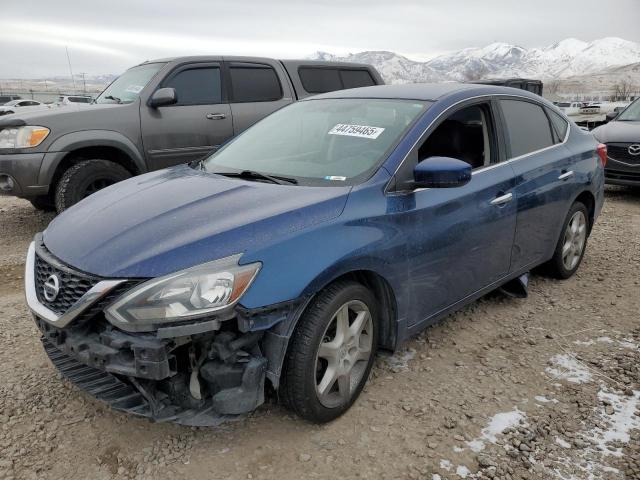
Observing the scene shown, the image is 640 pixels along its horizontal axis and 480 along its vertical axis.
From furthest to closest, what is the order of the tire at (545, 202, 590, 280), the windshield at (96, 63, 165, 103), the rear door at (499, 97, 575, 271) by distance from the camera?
the windshield at (96, 63, 165, 103)
the tire at (545, 202, 590, 280)
the rear door at (499, 97, 575, 271)

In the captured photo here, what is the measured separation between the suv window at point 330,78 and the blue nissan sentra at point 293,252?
12.4ft

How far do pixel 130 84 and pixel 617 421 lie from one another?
6.04 m

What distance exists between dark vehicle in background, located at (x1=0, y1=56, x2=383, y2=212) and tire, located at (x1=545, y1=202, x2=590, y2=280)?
394 cm

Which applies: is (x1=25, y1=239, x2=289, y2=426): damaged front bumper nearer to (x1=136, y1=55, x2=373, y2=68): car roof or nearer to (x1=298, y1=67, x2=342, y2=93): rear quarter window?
(x1=136, y1=55, x2=373, y2=68): car roof

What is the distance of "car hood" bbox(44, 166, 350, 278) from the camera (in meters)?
2.21

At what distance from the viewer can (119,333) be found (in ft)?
7.12

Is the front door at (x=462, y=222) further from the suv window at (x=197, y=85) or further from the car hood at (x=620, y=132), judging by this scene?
the car hood at (x=620, y=132)

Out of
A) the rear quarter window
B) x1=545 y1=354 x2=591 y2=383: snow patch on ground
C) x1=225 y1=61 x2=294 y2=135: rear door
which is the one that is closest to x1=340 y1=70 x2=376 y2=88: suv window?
the rear quarter window

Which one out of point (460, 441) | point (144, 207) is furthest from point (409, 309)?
point (144, 207)

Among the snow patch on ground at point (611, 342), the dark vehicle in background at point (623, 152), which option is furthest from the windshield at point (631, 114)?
the snow patch on ground at point (611, 342)

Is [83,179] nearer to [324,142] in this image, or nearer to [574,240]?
[324,142]

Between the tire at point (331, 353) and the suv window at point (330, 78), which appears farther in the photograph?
the suv window at point (330, 78)

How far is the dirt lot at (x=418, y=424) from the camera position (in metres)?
2.36

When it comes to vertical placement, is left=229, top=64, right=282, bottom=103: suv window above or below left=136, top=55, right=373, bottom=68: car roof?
below
